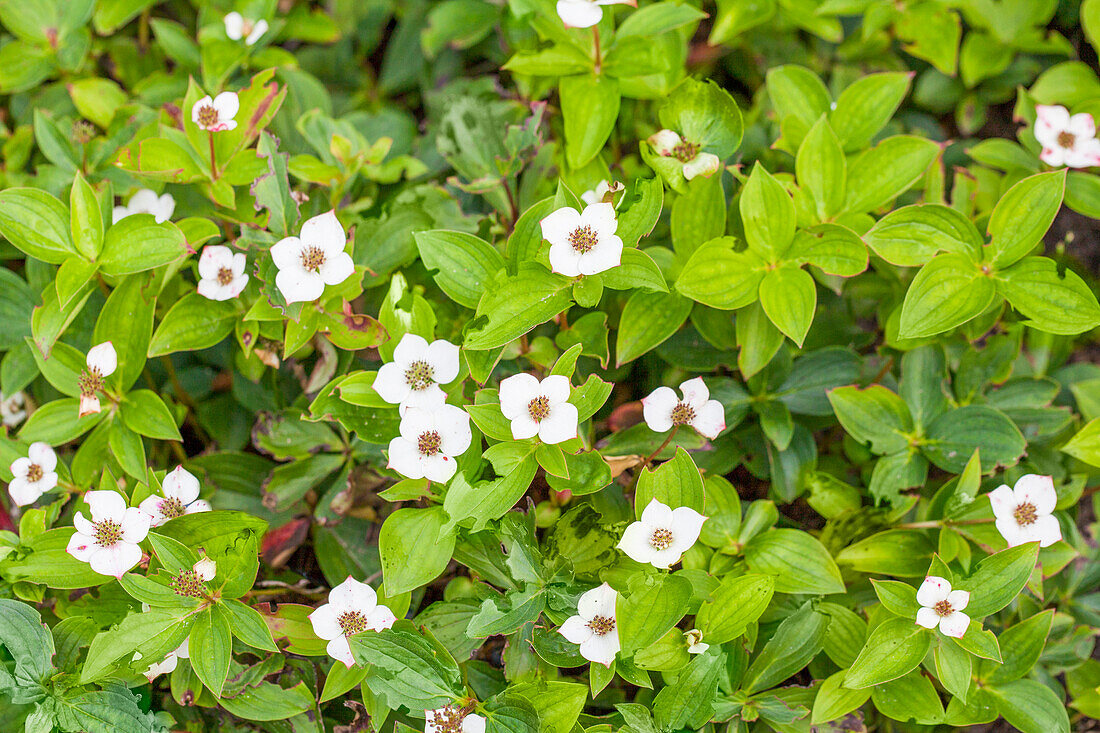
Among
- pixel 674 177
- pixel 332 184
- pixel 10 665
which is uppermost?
pixel 674 177

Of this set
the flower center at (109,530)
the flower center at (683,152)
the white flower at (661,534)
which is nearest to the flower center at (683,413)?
the white flower at (661,534)

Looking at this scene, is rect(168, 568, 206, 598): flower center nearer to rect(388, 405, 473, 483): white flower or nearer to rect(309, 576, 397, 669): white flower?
rect(309, 576, 397, 669): white flower

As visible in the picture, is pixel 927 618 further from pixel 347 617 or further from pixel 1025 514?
pixel 347 617

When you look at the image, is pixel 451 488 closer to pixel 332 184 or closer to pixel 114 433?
pixel 114 433

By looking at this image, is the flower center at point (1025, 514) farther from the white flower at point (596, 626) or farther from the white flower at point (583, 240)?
the white flower at point (583, 240)

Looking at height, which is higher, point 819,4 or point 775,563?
point 819,4

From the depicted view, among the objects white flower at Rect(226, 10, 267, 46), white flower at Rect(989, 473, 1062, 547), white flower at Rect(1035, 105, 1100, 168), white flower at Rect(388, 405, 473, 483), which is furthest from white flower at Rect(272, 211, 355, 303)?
white flower at Rect(1035, 105, 1100, 168)

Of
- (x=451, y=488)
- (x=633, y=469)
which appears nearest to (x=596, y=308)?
(x=633, y=469)

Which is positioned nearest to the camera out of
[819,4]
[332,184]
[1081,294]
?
[1081,294]
